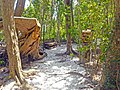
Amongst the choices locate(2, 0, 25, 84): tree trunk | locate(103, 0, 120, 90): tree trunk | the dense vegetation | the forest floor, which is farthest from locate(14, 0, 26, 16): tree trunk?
locate(103, 0, 120, 90): tree trunk

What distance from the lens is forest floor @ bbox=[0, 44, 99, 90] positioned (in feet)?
16.7

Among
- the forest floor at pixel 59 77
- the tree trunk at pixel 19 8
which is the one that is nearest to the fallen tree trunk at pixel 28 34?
the forest floor at pixel 59 77

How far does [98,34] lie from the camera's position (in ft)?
18.0

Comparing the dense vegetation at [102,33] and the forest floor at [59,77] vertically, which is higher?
the dense vegetation at [102,33]

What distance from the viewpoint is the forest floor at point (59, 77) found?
5082mm

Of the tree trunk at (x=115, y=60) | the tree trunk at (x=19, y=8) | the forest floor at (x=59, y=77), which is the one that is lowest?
the forest floor at (x=59, y=77)

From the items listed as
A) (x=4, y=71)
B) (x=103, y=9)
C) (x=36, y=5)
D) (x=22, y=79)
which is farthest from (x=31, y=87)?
(x=36, y=5)

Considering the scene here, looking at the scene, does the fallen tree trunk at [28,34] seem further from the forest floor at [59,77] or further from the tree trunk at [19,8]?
the tree trunk at [19,8]

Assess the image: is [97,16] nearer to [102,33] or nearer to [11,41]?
[102,33]

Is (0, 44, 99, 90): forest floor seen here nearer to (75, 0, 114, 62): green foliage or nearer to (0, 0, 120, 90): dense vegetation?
(0, 0, 120, 90): dense vegetation

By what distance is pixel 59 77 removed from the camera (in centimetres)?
584

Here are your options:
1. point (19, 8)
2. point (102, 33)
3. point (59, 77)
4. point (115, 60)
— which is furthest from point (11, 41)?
point (19, 8)

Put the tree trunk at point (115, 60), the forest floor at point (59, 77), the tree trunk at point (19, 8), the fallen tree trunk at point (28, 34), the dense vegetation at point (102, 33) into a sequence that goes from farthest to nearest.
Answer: the tree trunk at point (19, 8), the fallen tree trunk at point (28, 34), the forest floor at point (59, 77), the dense vegetation at point (102, 33), the tree trunk at point (115, 60)

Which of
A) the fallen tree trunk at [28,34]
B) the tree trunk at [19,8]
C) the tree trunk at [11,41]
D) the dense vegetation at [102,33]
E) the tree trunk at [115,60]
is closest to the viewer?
the tree trunk at [115,60]
